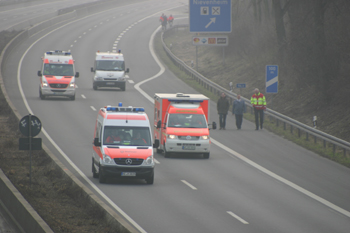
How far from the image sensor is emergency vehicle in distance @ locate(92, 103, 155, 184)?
60.7ft

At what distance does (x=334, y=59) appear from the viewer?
31.3m

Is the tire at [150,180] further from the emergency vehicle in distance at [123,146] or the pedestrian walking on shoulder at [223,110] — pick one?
the pedestrian walking on shoulder at [223,110]

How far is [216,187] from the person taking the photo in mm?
18969

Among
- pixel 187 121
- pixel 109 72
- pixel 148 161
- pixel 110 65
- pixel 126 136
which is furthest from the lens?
pixel 110 65

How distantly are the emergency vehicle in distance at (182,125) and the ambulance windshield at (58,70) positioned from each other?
13042 millimetres

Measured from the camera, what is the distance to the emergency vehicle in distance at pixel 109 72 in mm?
41531

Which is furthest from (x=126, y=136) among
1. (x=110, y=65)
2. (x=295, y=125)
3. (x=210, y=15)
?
(x=210, y=15)

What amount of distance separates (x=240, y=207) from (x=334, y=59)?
16985 mm

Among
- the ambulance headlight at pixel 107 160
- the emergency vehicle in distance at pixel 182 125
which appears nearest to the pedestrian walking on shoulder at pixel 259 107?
the emergency vehicle in distance at pixel 182 125

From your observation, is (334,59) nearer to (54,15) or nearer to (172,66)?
(172,66)

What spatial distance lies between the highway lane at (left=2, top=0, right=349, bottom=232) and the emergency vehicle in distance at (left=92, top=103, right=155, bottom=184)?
493 mm

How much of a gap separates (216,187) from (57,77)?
20.7 m

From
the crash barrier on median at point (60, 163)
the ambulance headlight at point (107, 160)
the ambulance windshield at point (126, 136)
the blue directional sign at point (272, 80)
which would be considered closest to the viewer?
the crash barrier on median at point (60, 163)

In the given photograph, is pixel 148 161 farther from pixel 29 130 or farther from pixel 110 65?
pixel 110 65
